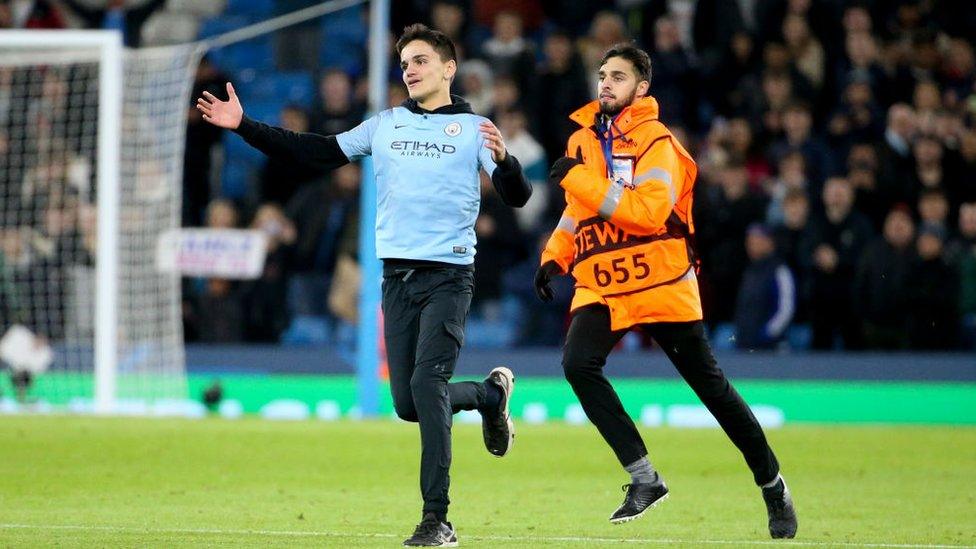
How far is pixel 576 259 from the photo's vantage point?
777cm

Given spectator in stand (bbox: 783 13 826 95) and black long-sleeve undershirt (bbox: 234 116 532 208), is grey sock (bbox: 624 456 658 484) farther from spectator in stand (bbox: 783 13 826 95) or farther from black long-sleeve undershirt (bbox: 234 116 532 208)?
spectator in stand (bbox: 783 13 826 95)

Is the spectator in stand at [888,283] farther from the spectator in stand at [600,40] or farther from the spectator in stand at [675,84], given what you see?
the spectator in stand at [600,40]

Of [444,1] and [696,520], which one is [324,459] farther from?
[444,1]

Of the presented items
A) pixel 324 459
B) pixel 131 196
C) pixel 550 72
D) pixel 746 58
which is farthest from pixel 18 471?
pixel 746 58

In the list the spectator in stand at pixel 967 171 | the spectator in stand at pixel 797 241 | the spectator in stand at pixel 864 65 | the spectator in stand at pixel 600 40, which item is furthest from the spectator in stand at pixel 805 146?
the spectator in stand at pixel 600 40

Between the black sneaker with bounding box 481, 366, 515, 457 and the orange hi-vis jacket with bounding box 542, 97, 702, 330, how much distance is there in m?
0.77

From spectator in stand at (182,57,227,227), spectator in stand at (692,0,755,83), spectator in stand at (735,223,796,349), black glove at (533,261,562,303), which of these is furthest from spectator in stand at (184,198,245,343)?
black glove at (533,261,562,303)

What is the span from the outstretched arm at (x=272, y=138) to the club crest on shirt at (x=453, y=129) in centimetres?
49

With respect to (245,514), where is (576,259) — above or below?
above

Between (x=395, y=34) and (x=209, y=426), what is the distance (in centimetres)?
746

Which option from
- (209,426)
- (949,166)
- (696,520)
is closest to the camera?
(696,520)

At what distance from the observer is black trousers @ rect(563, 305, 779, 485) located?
24.8 ft

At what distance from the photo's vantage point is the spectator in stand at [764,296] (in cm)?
1667

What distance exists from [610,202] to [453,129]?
775 millimetres
